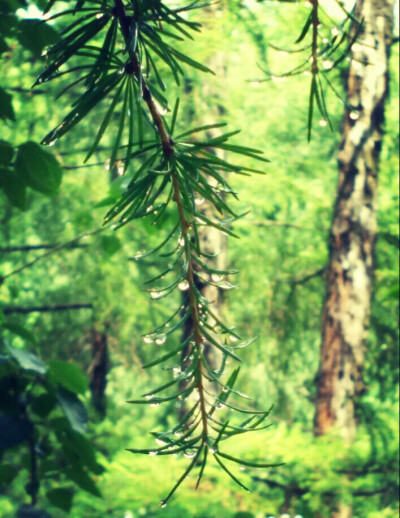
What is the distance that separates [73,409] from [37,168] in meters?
0.48

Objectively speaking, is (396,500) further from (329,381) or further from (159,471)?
(159,471)

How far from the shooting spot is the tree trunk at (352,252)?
4062 mm

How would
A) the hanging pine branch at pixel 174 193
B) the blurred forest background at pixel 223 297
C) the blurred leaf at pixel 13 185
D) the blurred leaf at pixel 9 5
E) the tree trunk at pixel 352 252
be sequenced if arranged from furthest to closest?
the tree trunk at pixel 352 252 < the blurred forest background at pixel 223 297 < the blurred leaf at pixel 13 185 < the blurred leaf at pixel 9 5 < the hanging pine branch at pixel 174 193

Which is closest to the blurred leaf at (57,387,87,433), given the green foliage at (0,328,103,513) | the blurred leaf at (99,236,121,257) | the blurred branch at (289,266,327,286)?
the green foliage at (0,328,103,513)

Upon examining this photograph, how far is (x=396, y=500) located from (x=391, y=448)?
Result: 36 centimetres

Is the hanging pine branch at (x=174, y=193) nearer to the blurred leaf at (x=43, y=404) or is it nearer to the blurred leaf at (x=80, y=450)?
the blurred leaf at (x=80, y=450)

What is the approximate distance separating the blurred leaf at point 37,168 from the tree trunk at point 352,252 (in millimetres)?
3407

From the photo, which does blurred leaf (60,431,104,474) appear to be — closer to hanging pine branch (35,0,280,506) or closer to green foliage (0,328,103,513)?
green foliage (0,328,103,513)

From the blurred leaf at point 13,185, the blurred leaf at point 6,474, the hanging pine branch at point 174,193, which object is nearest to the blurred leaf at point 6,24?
the blurred leaf at point 13,185

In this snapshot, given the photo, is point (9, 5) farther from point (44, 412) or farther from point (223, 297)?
point (223, 297)

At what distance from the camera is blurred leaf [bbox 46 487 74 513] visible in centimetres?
125

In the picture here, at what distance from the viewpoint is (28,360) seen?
3.62ft

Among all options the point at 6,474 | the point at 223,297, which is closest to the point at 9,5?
the point at 6,474

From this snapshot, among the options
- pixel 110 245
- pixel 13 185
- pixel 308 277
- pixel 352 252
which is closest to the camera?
pixel 13 185
